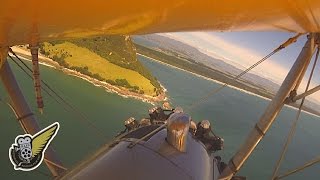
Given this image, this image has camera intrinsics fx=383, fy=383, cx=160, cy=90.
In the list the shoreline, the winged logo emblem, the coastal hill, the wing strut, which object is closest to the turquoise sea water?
the shoreline

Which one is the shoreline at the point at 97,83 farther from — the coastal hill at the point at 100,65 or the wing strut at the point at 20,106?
the wing strut at the point at 20,106

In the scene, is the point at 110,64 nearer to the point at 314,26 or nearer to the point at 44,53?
the point at 44,53

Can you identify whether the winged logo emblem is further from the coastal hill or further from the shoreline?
the coastal hill

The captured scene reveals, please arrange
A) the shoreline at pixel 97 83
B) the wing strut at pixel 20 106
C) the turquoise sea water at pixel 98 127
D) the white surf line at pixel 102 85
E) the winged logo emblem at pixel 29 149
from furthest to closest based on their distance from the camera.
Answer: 1. the shoreline at pixel 97 83
2. the white surf line at pixel 102 85
3. the turquoise sea water at pixel 98 127
4. the wing strut at pixel 20 106
5. the winged logo emblem at pixel 29 149

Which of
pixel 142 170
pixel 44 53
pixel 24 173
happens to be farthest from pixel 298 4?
pixel 44 53

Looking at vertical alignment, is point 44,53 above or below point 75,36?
below

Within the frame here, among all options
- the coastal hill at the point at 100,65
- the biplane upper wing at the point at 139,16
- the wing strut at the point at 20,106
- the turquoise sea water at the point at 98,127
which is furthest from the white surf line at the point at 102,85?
the biplane upper wing at the point at 139,16

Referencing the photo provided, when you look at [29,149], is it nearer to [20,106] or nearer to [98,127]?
[20,106]
